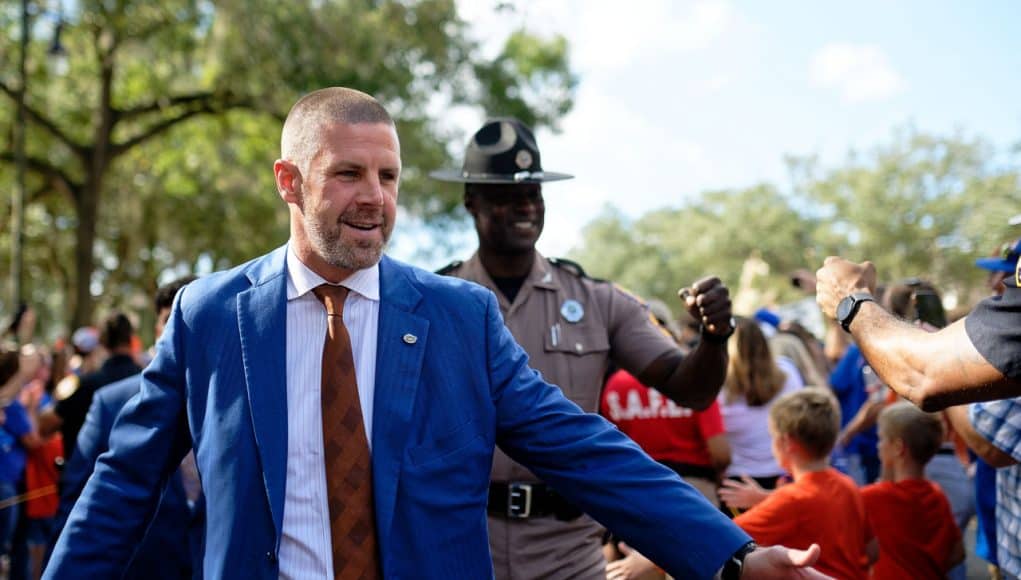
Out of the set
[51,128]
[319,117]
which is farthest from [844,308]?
[51,128]

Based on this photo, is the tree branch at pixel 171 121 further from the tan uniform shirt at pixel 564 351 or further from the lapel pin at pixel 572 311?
the lapel pin at pixel 572 311

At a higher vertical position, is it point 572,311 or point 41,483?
point 572,311

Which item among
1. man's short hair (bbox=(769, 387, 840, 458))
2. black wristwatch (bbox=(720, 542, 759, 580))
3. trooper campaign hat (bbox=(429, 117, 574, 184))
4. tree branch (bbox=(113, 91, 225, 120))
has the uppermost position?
tree branch (bbox=(113, 91, 225, 120))

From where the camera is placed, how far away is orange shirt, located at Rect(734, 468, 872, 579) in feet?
14.1

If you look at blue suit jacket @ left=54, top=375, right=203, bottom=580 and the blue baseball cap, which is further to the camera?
the blue baseball cap

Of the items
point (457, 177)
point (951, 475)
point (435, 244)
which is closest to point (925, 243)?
point (435, 244)

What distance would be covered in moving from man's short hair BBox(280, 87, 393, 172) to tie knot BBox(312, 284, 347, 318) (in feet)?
1.12

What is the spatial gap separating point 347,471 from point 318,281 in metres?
0.55

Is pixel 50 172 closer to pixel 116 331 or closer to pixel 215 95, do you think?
pixel 215 95

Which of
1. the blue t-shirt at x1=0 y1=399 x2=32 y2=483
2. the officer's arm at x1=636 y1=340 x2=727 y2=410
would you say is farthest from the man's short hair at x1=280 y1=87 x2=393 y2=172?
the blue t-shirt at x1=0 y1=399 x2=32 y2=483

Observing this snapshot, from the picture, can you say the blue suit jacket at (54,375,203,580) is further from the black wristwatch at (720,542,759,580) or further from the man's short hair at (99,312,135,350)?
the man's short hair at (99,312,135,350)

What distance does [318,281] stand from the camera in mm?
2744

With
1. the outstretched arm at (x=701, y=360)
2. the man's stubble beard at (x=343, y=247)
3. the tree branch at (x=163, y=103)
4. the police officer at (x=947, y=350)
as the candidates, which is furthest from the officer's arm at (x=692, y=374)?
the tree branch at (x=163, y=103)

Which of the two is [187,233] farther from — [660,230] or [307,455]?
[660,230]
